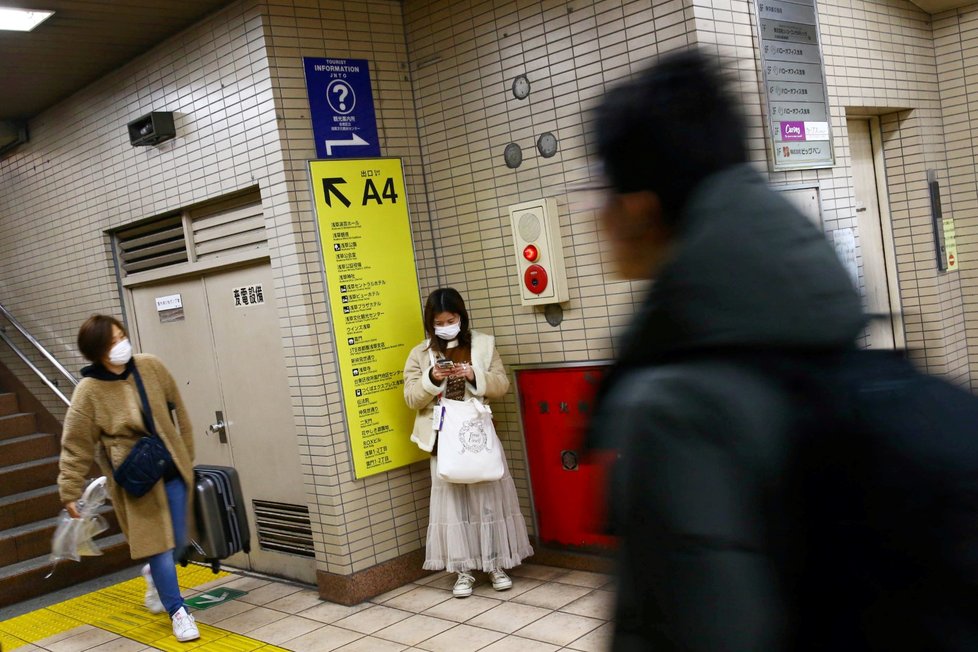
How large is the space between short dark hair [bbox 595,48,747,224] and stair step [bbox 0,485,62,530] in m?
6.24

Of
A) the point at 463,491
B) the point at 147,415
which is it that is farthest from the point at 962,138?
the point at 147,415

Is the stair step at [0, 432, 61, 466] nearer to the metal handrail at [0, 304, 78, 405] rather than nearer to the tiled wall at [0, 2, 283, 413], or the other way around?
the metal handrail at [0, 304, 78, 405]

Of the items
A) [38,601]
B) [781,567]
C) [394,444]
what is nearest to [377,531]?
[394,444]

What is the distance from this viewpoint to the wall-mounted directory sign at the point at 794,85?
4.26 meters

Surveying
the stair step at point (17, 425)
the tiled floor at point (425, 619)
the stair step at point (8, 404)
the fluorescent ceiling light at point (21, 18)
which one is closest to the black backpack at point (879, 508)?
the tiled floor at point (425, 619)

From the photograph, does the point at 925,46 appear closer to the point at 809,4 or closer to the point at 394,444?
the point at 809,4

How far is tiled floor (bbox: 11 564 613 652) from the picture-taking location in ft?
13.3

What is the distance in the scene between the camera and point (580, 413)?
4648 millimetres

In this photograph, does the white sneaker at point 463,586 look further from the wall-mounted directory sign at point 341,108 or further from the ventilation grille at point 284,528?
the wall-mounted directory sign at point 341,108

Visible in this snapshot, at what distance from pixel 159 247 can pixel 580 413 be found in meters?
3.40

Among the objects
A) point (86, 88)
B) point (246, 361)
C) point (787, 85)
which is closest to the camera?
point (787, 85)

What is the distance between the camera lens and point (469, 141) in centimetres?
508

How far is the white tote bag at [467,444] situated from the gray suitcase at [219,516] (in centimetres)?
114

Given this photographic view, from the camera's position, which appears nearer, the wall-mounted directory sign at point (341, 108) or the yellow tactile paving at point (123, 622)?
the yellow tactile paving at point (123, 622)
